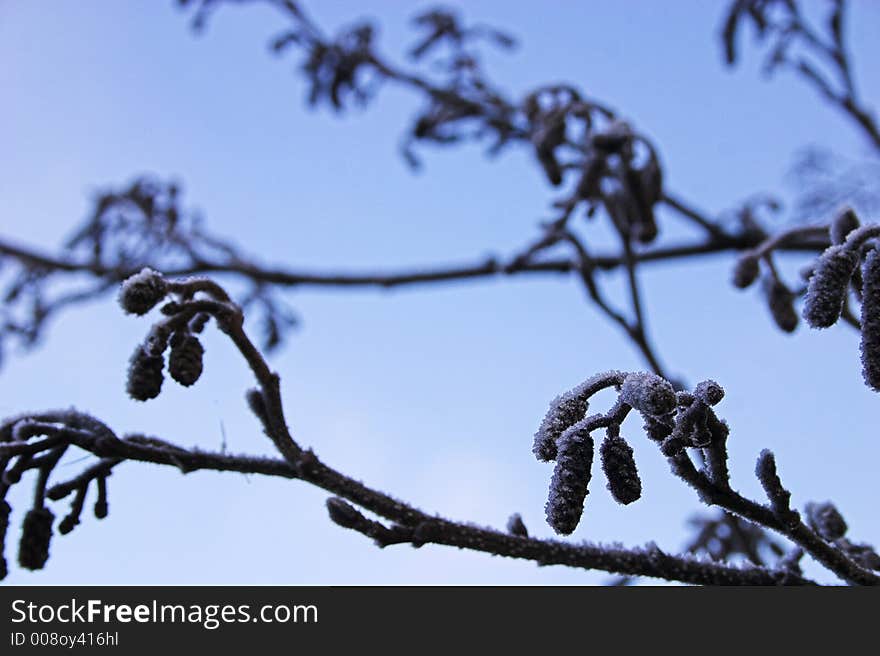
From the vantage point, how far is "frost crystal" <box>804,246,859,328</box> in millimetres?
1268

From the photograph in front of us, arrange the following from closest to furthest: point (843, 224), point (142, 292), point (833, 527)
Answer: point (142, 292), point (843, 224), point (833, 527)

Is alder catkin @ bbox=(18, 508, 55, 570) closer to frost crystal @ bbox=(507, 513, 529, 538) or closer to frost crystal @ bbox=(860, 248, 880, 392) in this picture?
frost crystal @ bbox=(507, 513, 529, 538)

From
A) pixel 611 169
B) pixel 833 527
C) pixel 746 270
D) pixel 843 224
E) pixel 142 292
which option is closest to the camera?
pixel 142 292

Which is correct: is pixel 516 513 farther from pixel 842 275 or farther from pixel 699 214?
pixel 699 214

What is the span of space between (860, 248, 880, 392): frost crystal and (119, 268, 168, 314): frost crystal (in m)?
1.03

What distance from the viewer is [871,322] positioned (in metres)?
1.23

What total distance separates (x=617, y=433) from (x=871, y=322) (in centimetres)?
37

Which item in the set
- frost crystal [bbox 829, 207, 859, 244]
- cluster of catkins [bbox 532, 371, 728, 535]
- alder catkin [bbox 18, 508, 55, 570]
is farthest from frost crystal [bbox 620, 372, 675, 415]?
alder catkin [bbox 18, 508, 55, 570]

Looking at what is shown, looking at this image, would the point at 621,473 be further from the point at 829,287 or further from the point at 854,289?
the point at 854,289

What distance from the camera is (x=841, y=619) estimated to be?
4.48 ft

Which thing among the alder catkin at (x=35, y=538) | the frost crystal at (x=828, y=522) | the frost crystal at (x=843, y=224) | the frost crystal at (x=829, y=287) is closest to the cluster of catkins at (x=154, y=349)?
the alder catkin at (x=35, y=538)

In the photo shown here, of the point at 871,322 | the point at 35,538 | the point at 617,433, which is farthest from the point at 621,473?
the point at 35,538

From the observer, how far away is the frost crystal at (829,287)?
1.27 meters

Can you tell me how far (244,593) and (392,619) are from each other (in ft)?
1.11
